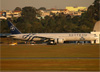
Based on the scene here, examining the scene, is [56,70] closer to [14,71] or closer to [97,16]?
[14,71]

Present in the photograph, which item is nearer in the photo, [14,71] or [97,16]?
[14,71]

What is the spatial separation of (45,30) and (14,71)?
310 ft

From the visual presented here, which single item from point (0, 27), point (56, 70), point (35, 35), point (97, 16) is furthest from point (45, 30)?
point (56, 70)

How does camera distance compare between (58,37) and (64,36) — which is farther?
(58,37)

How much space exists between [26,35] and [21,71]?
58.3 metres

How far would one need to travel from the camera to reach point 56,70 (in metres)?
27.6

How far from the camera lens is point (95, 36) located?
81688 millimetres

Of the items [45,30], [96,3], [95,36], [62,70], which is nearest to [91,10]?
[96,3]

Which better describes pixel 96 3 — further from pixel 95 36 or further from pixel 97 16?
pixel 95 36

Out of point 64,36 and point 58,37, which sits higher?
point 64,36

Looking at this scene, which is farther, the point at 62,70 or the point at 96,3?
the point at 96,3

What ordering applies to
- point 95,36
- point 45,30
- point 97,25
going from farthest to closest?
1. point 45,30
2. point 97,25
3. point 95,36

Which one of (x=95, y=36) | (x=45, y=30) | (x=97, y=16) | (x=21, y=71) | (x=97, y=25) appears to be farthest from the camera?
(x=97, y=16)

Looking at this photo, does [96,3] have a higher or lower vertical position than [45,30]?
higher
